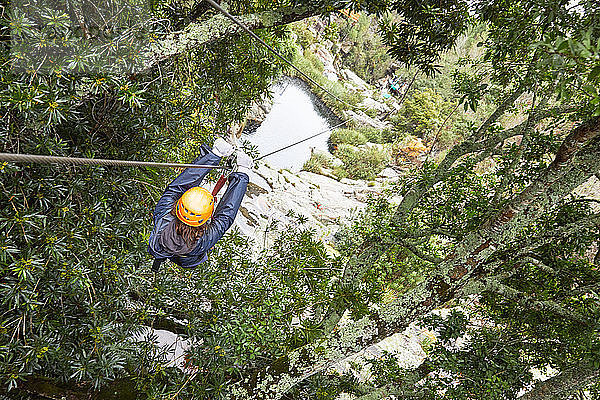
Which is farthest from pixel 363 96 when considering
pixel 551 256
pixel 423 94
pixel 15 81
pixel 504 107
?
pixel 15 81

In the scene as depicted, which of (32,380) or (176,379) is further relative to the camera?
(176,379)

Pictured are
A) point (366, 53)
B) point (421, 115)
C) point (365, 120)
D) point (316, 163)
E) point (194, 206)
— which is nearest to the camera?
point (194, 206)

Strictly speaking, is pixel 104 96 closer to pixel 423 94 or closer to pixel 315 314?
pixel 315 314

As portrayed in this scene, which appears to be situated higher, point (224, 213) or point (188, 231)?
point (224, 213)

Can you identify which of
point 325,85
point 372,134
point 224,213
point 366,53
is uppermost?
point 366,53

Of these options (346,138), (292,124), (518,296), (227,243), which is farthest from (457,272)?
(346,138)

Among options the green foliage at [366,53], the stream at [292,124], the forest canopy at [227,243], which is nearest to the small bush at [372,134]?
the stream at [292,124]

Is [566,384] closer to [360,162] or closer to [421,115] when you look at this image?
[360,162]
